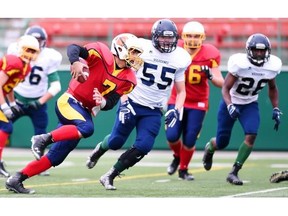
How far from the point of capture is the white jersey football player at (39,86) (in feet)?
38.4

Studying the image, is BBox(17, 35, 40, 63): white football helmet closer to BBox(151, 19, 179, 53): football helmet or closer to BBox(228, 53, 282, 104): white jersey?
BBox(151, 19, 179, 53): football helmet

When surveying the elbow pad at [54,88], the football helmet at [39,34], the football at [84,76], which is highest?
the football helmet at [39,34]

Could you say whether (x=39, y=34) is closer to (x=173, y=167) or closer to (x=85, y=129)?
(x=173, y=167)

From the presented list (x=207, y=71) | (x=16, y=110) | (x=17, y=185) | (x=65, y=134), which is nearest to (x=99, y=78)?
(x=65, y=134)

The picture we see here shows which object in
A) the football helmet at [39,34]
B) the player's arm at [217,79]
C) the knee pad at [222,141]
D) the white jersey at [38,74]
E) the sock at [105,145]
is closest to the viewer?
the sock at [105,145]

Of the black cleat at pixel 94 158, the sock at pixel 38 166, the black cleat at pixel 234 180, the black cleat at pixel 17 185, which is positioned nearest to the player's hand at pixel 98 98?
the sock at pixel 38 166

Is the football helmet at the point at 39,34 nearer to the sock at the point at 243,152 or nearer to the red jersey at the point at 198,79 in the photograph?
the red jersey at the point at 198,79

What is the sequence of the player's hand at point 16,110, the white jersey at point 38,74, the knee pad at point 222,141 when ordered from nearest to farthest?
the knee pad at point 222,141 → the player's hand at point 16,110 → the white jersey at point 38,74

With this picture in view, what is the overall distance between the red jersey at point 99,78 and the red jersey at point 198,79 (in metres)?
2.53

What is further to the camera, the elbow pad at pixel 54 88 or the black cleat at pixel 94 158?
the elbow pad at pixel 54 88

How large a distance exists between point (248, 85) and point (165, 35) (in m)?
1.47

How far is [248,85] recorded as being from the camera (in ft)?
34.3

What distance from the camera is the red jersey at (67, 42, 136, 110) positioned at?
339 inches

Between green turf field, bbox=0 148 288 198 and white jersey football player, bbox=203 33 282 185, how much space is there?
451 millimetres
